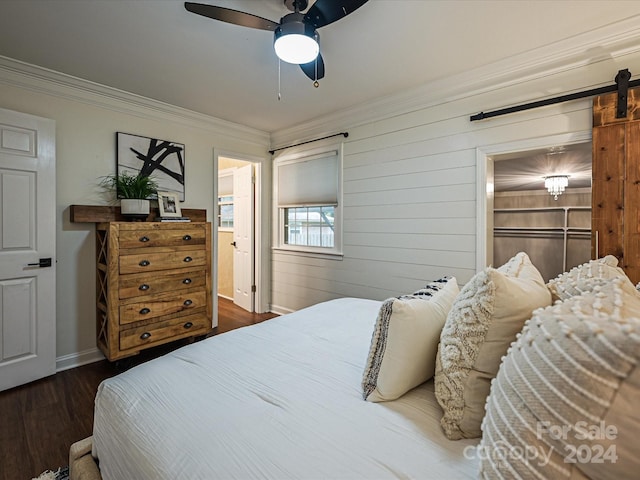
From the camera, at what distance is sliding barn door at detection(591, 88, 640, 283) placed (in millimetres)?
2027

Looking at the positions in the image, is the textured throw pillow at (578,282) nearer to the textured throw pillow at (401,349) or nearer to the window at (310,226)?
the textured throw pillow at (401,349)

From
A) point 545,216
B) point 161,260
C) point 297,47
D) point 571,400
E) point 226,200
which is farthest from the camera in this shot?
point 226,200

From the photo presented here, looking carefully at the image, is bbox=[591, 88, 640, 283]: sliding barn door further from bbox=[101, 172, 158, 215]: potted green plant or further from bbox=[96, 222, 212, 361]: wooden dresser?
bbox=[101, 172, 158, 215]: potted green plant

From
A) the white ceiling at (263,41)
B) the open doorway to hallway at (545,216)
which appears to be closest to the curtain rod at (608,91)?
the white ceiling at (263,41)

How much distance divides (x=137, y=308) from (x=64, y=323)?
74cm

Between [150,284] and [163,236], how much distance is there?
48cm

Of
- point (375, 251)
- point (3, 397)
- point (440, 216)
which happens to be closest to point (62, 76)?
point (3, 397)

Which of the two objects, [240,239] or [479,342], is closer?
[479,342]

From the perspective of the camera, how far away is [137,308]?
9.29ft

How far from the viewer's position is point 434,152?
2953 millimetres

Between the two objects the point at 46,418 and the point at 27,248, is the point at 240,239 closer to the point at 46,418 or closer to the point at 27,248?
the point at 27,248

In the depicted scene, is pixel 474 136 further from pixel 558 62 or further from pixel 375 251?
pixel 375 251

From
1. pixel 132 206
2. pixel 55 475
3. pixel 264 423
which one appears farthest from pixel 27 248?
pixel 264 423

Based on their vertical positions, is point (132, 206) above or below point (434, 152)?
below
